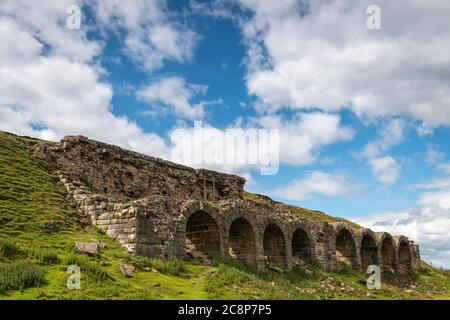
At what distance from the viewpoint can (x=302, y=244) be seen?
88.7 ft

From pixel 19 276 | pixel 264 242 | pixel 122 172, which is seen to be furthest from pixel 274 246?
pixel 19 276

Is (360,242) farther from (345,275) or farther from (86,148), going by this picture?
(86,148)

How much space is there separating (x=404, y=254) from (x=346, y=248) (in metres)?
11.8

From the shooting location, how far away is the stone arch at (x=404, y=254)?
38.9 m

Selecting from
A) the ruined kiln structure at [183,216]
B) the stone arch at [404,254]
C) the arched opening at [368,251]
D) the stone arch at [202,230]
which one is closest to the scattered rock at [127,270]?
the ruined kiln structure at [183,216]

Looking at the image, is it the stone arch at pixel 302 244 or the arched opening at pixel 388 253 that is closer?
the stone arch at pixel 302 244

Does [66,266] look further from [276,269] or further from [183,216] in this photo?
[276,269]

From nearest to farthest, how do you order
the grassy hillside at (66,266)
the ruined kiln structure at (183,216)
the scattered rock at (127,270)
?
the grassy hillside at (66,266) < the scattered rock at (127,270) < the ruined kiln structure at (183,216)

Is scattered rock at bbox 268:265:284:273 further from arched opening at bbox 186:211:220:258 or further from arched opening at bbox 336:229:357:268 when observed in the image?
arched opening at bbox 336:229:357:268

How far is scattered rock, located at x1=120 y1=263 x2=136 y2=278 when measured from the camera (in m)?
12.8

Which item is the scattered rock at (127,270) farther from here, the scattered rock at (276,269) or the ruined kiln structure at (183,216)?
the scattered rock at (276,269)

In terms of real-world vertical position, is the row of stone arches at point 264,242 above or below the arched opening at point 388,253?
above

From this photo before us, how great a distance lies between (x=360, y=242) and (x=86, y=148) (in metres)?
20.5
